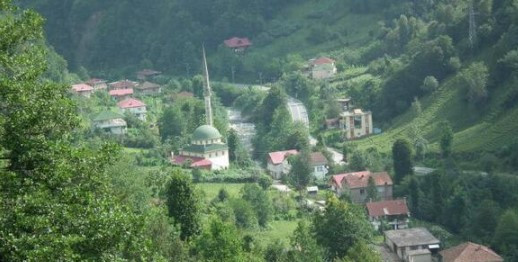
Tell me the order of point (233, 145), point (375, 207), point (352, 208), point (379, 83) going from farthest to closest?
point (379, 83)
point (233, 145)
point (375, 207)
point (352, 208)

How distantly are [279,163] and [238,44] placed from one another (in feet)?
121

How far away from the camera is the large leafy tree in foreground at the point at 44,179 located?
31.8 ft

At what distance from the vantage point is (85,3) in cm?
10256

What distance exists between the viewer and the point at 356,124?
186 feet

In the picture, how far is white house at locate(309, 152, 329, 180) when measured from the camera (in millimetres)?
48944

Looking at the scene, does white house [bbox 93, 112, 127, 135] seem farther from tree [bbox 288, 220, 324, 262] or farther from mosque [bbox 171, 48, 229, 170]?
tree [bbox 288, 220, 324, 262]

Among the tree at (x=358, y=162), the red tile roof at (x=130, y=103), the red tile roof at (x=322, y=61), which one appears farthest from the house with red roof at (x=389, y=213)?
the red tile roof at (x=322, y=61)

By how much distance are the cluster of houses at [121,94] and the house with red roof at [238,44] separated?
766 cm

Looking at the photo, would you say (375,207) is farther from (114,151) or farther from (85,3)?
(85,3)

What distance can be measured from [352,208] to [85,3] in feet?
246

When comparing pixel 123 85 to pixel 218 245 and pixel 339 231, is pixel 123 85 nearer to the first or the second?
pixel 339 231

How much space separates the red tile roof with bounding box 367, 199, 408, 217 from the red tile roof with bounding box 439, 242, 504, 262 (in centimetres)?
763

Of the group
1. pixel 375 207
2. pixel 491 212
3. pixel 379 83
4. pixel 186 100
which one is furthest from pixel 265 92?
pixel 491 212

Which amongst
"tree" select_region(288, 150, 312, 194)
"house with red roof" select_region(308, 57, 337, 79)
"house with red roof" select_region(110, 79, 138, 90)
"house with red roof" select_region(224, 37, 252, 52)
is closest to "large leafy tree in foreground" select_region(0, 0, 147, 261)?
"tree" select_region(288, 150, 312, 194)
